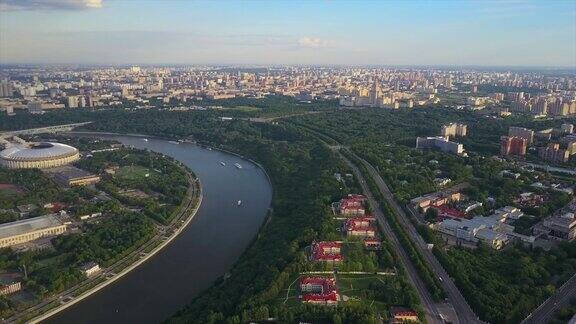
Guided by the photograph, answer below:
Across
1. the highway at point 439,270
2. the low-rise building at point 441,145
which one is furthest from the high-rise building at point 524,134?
the highway at point 439,270

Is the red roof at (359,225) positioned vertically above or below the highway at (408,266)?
above

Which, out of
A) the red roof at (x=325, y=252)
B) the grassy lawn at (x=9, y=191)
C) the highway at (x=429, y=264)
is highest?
the red roof at (x=325, y=252)

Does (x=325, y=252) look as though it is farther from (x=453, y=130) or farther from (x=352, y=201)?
(x=453, y=130)

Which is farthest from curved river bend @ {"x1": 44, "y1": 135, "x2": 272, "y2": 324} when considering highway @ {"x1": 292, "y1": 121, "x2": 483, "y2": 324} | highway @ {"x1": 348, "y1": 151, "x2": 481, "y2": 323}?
highway @ {"x1": 348, "y1": 151, "x2": 481, "y2": 323}

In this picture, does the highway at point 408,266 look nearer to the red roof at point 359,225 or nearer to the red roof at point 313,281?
the red roof at point 359,225

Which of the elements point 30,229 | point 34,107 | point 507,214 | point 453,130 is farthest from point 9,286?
point 34,107

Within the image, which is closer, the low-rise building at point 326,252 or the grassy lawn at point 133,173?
the low-rise building at point 326,252

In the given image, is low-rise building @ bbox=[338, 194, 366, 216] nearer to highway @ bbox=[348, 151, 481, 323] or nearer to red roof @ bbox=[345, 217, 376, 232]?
red roof @ bbox=[345, 217, 376, 232]
